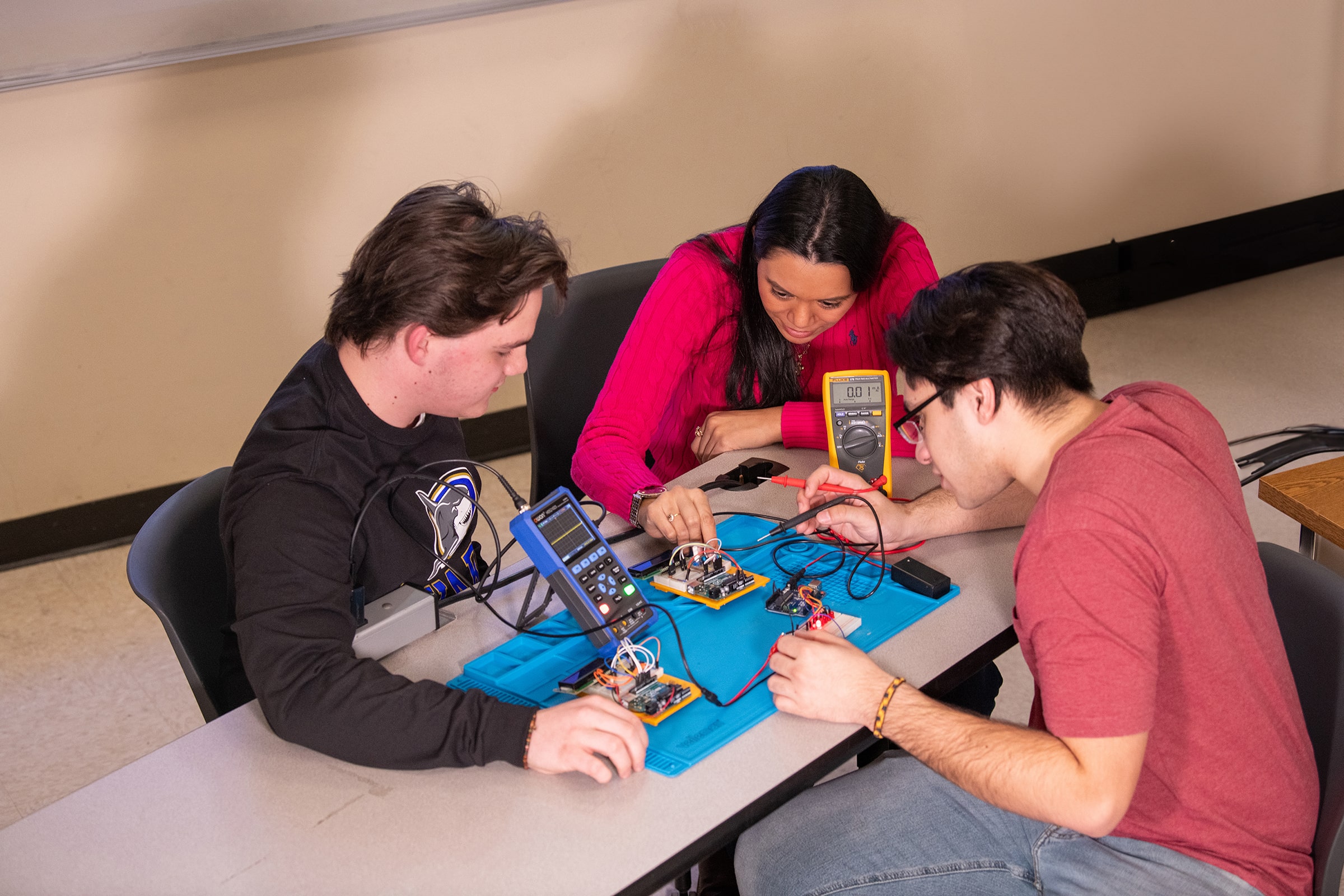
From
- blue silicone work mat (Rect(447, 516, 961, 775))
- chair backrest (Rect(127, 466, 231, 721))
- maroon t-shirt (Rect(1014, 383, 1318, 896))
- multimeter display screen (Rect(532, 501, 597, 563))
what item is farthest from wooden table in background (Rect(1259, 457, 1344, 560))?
chair backrest (Rect(127, 466, 231, 721))

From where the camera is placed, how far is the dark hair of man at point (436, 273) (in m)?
1.37

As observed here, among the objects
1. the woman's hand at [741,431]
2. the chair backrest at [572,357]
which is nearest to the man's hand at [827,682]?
the woman's hand at [741,431]

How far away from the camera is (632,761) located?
1.13 m

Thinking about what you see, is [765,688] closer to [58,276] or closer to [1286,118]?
[58,276]

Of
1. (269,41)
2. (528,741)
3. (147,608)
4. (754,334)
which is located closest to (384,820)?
(528,741)

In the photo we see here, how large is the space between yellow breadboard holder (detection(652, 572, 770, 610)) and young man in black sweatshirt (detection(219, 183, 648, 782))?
0.29 m

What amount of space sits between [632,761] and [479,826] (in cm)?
17

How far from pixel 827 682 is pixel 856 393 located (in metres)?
0.63

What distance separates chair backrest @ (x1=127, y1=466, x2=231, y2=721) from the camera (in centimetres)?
140

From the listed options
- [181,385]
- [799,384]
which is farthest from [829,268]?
[181,385]

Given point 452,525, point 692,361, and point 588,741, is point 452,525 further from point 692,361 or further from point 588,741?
point 692,361

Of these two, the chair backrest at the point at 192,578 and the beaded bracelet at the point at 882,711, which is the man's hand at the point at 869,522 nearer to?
the beaded bracelet at the point at 882,711

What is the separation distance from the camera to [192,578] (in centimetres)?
149

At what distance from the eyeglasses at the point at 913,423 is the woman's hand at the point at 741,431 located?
0.51 metres
